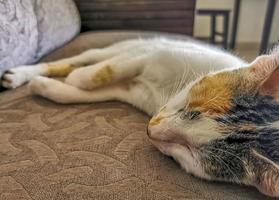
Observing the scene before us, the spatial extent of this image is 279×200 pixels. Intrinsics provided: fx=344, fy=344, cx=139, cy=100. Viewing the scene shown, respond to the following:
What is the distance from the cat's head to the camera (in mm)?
601

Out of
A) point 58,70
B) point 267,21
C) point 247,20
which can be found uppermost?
point 58,70

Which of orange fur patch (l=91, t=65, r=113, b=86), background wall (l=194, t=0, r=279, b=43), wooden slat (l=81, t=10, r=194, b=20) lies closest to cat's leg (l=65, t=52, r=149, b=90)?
orange fur patch (l=91, t=65, r=113, b=86)

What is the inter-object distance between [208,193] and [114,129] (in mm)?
302

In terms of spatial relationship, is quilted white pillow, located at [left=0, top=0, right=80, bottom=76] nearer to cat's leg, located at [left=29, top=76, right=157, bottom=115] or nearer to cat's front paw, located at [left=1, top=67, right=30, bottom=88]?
cat's front paw, located at [left=1, top=67, right=30, bottom=88]

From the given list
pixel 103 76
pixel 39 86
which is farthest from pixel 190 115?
pixel 39 86

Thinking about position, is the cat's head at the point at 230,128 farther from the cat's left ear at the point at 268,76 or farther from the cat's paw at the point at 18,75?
the cat's paw at the point at 18,75

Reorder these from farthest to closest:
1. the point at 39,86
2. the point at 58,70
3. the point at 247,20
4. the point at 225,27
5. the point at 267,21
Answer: the point at 247,20
the point at 225,27
the point at 267,21
the point at 58,70
the point at 39,86

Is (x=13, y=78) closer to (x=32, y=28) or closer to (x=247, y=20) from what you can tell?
(x=32, y=28)

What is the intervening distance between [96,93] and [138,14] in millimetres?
822

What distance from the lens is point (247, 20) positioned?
3.57 meters

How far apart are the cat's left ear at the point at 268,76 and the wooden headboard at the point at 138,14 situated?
110 cm

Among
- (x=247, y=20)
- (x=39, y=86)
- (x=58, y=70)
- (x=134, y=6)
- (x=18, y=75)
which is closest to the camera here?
(x=39, y=86)

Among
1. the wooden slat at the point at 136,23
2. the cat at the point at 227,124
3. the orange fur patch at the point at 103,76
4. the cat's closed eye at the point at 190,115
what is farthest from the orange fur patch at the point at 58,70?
the cat's closed eye at the point at 190,115

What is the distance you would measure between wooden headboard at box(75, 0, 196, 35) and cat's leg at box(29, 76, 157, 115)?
0.75 metres
